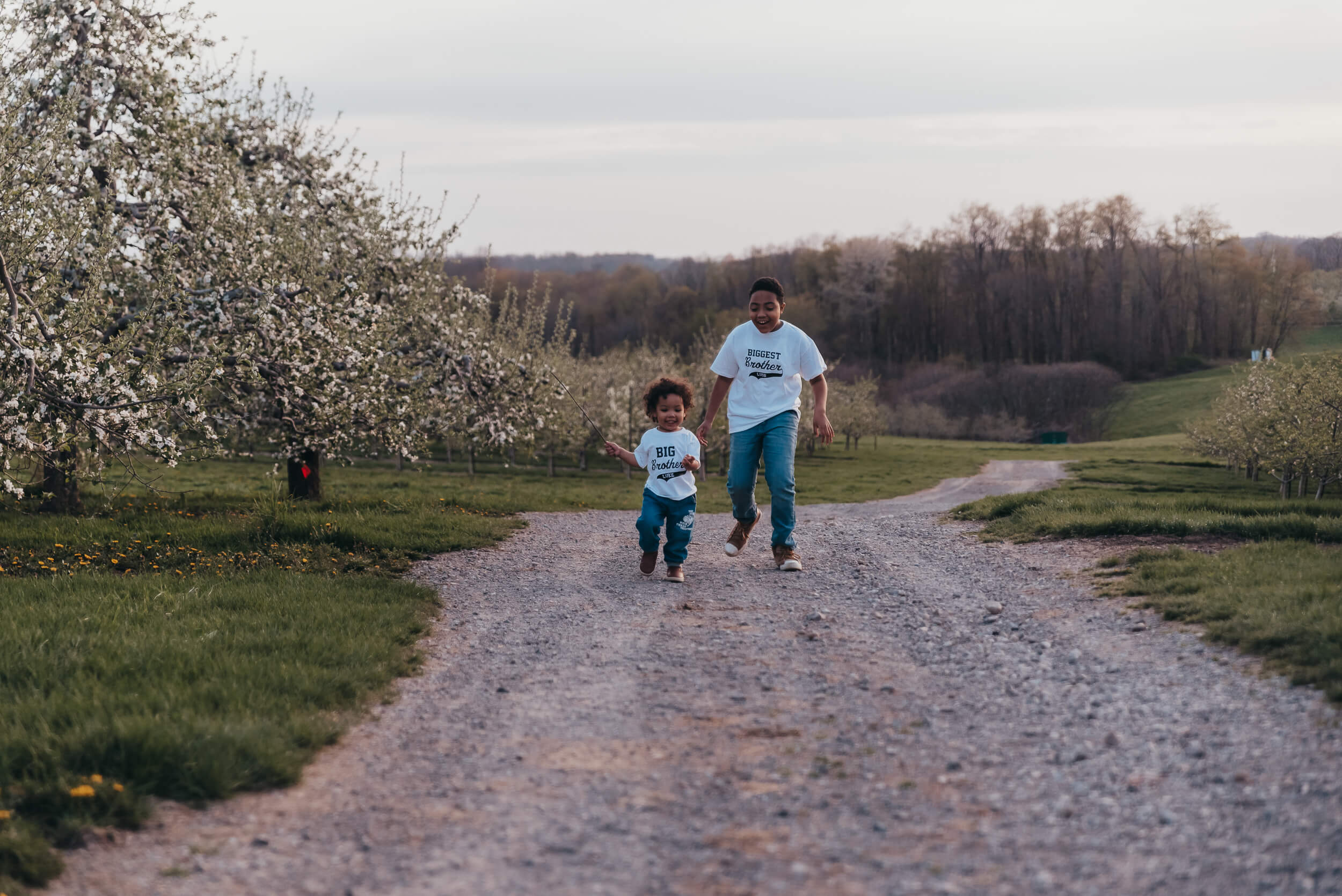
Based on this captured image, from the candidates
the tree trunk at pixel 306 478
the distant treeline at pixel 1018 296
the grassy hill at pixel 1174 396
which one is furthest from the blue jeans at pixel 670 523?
the distant treeline at pixel 1018 296

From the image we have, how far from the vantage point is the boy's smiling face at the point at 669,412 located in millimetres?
9789

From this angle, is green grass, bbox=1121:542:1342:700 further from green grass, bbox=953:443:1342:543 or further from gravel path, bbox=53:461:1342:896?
green grass, bbox=953:443:1342:543

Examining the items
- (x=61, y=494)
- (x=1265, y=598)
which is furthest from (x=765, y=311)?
(x=61, y=494)

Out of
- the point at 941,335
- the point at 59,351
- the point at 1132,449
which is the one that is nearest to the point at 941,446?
the point at 1132,449

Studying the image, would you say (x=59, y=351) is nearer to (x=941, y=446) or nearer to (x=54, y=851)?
(x=54, y=851)

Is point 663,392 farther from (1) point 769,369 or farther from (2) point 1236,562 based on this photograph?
(2) point 1236,562

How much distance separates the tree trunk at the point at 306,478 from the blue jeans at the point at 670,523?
9238 millimetres

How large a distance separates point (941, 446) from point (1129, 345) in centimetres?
4838

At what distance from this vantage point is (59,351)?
30.2 ft

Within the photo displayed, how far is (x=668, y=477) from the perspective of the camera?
376 inches

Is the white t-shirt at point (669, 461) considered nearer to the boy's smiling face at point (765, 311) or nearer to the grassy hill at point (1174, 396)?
the boy's smiling face at point (765, 311)

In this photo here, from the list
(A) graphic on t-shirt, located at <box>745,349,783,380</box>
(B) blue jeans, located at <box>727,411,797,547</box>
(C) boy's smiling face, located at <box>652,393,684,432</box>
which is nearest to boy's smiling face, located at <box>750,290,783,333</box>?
(A) graphic on t-shirt, located at <box>745,349,783,380</box>

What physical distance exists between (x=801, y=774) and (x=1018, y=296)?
113007 millimetres

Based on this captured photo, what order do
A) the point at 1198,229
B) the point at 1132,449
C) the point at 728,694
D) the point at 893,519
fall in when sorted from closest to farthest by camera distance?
the point at 728,694 → the point at 893,519 → the point at 1132,449 → the point at 1198,229
